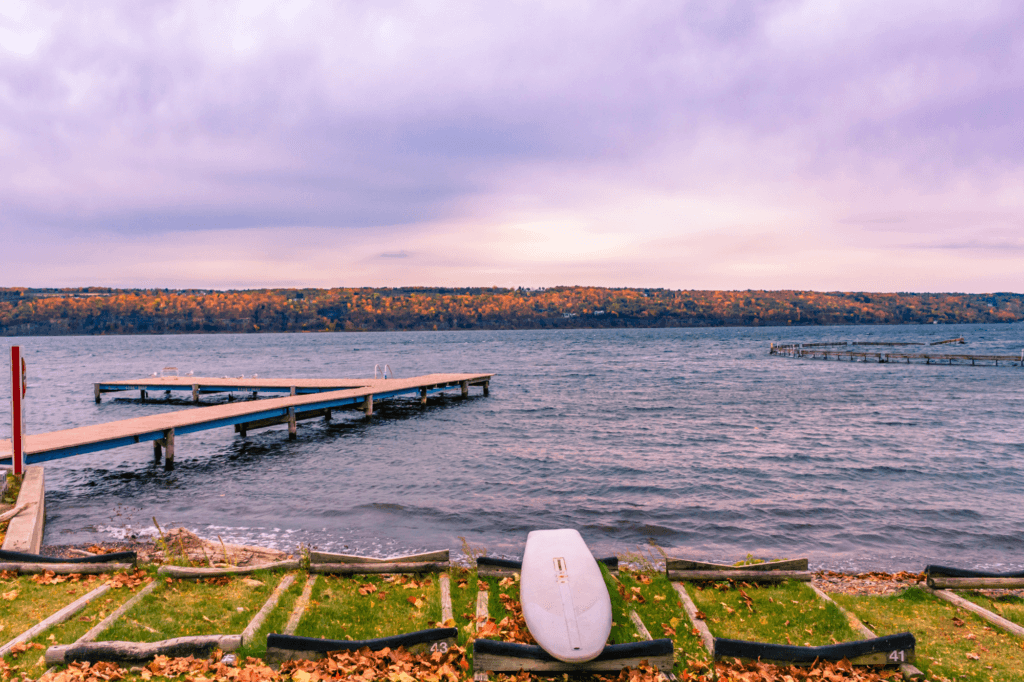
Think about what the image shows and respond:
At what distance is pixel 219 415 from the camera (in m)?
24.4

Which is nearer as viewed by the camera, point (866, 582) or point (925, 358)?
point (866, 582)

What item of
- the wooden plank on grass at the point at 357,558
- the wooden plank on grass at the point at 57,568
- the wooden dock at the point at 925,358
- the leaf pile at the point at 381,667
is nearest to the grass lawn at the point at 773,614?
the leaf pile at the point at 381,667

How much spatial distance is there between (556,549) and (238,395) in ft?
142

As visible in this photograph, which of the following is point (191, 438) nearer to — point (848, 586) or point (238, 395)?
point (238, 395)

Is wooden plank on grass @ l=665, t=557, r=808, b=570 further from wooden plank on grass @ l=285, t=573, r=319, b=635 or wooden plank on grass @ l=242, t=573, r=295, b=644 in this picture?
wooden plank on grass @ l=242, t=573, r=295, b=644

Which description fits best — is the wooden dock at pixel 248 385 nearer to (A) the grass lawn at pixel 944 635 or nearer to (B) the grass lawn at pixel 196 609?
(B) the grass lawn at pixel 196 609

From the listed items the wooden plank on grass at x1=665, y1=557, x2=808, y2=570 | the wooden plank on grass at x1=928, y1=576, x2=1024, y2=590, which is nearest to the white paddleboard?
the wooden plank on grass at x1=665, y1=557, x2=808, y2=570

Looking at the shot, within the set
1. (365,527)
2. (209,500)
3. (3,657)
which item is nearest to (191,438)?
(209,500)

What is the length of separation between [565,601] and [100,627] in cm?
540

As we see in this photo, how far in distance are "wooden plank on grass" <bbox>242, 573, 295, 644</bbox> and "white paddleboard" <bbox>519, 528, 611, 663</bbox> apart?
3165 mm

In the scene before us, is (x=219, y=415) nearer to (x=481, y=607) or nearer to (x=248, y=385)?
(x=248, y=385)

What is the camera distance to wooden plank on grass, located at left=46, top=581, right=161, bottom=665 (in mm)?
5875

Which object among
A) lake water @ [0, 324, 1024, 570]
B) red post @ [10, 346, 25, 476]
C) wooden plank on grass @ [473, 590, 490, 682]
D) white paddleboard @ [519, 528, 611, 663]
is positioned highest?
red post @ [10, 346, 25, 476]

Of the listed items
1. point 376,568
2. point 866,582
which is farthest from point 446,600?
point 866,582
